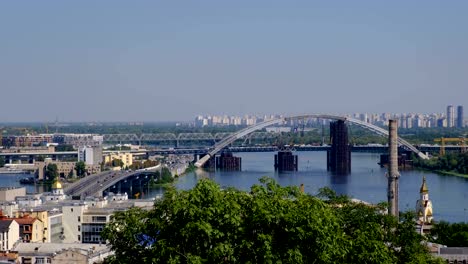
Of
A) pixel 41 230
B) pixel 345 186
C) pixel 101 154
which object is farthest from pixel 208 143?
pixel 41 230

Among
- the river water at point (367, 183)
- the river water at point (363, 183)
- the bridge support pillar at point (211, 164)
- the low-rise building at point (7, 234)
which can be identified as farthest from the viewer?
the bridge support pillar at point (211, 164)

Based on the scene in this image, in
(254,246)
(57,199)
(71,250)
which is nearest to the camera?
(254,246)

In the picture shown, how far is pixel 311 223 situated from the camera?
8.49m

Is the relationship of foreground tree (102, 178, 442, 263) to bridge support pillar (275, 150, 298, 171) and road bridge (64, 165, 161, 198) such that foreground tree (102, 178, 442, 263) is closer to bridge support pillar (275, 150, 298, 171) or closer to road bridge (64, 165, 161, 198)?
road bridge (64, 165, 161, 198)

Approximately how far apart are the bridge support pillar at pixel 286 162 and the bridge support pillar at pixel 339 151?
1800 mm

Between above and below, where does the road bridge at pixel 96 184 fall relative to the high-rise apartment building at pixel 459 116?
below

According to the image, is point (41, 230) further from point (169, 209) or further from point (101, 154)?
point (101, 154)

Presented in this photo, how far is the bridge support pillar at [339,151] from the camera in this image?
162 ft

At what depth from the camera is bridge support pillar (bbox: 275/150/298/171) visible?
4936 cm

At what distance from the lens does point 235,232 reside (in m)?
8.50

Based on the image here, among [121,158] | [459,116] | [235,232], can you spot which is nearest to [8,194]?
[235,232]

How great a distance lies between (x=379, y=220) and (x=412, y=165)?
40448 mm

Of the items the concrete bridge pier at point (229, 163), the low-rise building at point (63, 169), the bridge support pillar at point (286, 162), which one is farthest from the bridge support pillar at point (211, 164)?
the low-rise building at point (63, 169)

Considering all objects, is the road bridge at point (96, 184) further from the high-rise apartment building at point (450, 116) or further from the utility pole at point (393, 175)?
the high-rise apartment building at point (450, 116)
